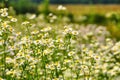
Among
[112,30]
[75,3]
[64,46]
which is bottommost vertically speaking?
[75,3]

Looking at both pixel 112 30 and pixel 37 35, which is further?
pixel 112 30

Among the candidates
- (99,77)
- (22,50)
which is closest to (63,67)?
(22,50)

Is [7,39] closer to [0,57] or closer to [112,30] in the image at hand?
[0,57]

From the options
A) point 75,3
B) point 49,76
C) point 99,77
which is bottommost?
point 75,3

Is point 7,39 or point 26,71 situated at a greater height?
point 7,39

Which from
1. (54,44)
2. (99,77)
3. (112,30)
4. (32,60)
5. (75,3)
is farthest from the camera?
(75,3)

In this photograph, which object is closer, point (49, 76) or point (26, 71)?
point (26, 71)

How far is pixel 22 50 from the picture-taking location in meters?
4.55

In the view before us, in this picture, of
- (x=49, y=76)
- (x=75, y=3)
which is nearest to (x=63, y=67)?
(x=49, y=76)

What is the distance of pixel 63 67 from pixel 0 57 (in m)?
0.76

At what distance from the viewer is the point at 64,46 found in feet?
16.2

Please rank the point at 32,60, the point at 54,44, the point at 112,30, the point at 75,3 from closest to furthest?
the point at 32,60 < the point at 54,44 < the point at 112,30 < the point at 75,3

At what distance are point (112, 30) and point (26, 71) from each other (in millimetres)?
9049

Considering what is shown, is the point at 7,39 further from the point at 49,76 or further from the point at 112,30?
the point at 112,30
